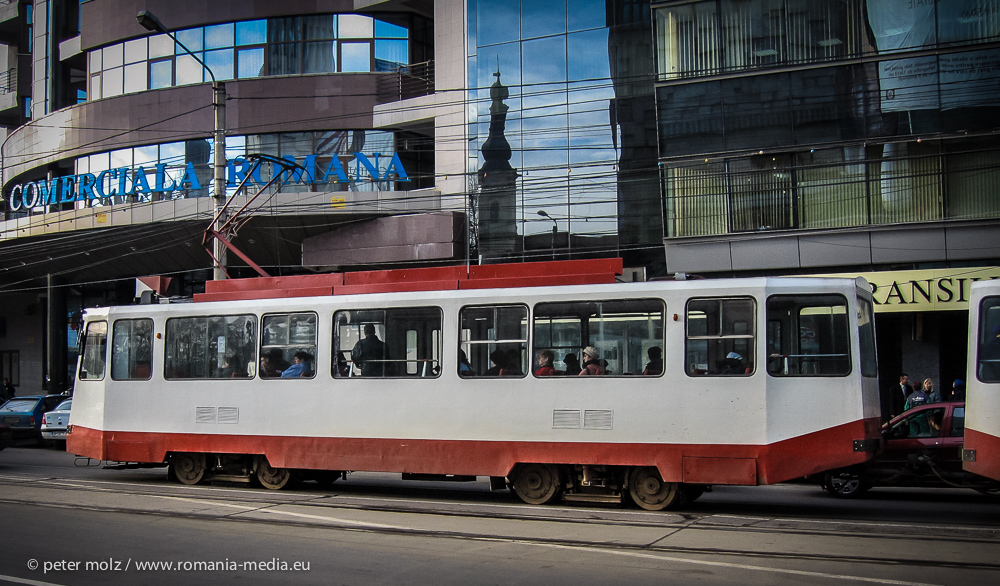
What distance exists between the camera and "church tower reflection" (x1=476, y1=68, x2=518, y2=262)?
24.4 m

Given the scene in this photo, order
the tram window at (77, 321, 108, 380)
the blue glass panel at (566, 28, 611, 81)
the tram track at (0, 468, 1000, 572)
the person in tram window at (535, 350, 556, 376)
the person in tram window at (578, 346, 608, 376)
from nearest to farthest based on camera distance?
the tram track at (0, 468, 1000, 572) < the person in tram window at (578, 346, 608, 376) < the person in tram window at (535, 350, 556, 376) < the tram window at (77, 321, 108, 380) < the blue glass panel at (566, 28, 611, 81)

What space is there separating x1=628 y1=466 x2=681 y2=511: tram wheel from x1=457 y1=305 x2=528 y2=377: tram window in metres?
1.87

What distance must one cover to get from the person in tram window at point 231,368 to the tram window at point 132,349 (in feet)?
4.66

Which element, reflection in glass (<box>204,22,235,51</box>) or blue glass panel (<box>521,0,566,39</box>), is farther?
reflection in glass (<box>204,22,235,51</box>)

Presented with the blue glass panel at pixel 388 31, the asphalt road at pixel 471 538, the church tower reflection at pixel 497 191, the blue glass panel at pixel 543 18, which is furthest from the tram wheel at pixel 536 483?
the blue glass panel at pixel 388 31

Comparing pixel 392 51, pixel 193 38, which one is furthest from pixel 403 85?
pixel 193 38

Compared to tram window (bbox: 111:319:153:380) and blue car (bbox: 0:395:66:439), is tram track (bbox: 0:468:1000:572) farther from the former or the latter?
blue car (bbox: 0:395:66:439)

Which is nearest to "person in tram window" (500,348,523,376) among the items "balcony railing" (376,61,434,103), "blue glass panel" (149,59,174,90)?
"balcony railing" (376,61,434,103)

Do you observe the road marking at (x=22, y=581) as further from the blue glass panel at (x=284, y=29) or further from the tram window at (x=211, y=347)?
the blue glass panel at (x=284, y=29)

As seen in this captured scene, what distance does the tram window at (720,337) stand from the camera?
10.4 m

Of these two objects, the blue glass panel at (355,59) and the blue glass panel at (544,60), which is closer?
the blue glass panel at (544,60)

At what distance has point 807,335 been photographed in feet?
33.7

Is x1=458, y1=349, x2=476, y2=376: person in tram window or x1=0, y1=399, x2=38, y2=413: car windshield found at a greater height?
x1=458, y1=349, x2=476, y2=376: person in tram window

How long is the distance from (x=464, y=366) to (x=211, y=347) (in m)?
4.16
